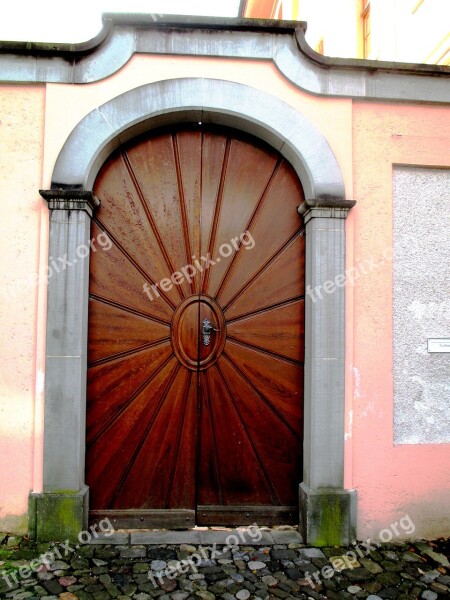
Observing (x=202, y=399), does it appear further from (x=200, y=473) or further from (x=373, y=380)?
(x=373, y=380)

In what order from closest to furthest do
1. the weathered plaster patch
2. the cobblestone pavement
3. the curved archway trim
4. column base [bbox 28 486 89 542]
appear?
the cobblestone pavement, column base [bbox 28 486 89 542], the curved archway trim, the weathered plaster patch

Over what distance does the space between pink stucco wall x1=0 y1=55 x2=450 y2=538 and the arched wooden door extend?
40cm

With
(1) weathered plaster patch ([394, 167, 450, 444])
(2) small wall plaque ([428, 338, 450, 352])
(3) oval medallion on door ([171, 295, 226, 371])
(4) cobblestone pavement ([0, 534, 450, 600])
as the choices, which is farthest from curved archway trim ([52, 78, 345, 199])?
(4) cobblestone pavement ([0, 534, 450, 600])

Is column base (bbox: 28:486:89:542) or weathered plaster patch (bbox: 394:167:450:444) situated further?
weathered plaster patch (bbox: 394:167:450:444)

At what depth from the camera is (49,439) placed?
10.6 ft

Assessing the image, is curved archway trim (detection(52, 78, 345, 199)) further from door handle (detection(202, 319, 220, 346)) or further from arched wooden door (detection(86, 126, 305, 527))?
door handle (detection(202, 319, 220, 346))

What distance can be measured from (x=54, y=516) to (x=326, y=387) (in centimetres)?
210

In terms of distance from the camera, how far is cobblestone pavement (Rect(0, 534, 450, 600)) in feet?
8.92

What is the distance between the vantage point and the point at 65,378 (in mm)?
3260

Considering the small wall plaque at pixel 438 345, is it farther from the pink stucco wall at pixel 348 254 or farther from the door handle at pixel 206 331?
the door handle at pixel 206 331

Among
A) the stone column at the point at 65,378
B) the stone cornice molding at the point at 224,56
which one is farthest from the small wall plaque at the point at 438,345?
the stone column at the point at 65,378

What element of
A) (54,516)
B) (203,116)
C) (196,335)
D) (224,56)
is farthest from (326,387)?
(224,56)

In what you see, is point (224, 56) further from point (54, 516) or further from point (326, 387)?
point (54, 516)

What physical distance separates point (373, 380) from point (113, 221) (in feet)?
7.52
